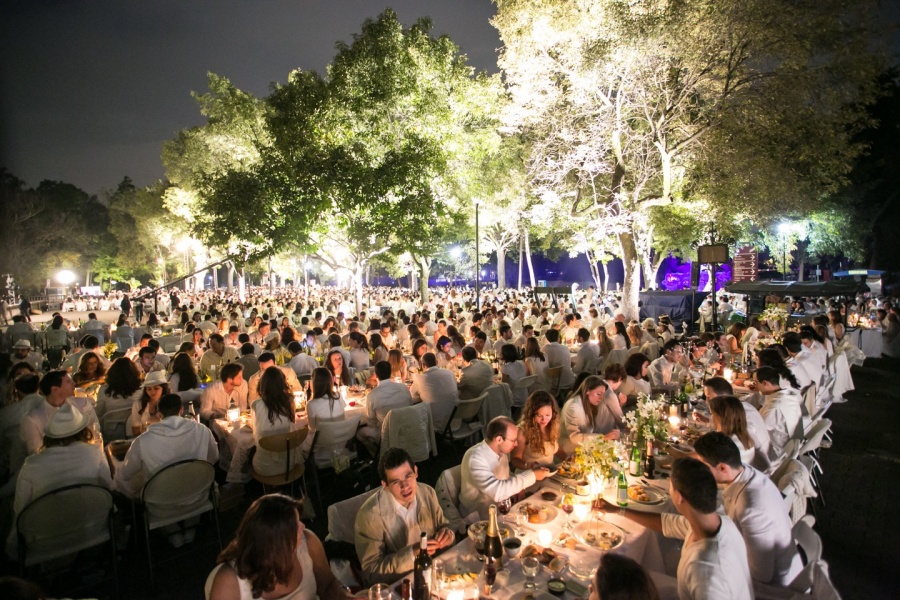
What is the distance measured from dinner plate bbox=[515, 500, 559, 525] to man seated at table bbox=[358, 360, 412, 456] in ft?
10.1

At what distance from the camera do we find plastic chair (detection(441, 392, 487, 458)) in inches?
274

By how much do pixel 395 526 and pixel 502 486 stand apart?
1051 millimetres

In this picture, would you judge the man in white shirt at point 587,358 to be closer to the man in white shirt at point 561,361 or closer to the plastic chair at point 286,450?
the man in white shirt at point 561,361

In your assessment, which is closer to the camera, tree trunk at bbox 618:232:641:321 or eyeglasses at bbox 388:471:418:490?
eyeglasses at bbox 388:471:418:490

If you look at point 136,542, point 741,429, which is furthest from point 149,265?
point 741,429

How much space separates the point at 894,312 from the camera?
14742 millimetres

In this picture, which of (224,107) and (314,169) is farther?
(224,107)

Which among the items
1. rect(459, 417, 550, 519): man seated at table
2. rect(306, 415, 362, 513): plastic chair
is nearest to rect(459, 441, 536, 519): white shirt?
rect(459, 417, 550, 519): man seated at table

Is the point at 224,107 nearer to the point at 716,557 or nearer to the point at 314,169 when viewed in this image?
the point at 314,169

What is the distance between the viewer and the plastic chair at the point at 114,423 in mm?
6574

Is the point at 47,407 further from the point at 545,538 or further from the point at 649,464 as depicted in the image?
the point at 649,464

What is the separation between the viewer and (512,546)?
10.7 feet

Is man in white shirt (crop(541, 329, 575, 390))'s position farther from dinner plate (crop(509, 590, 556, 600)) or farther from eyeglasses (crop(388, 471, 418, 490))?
dinner plate (crop(509, 590, 556, 600))

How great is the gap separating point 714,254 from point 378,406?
39.7ft
